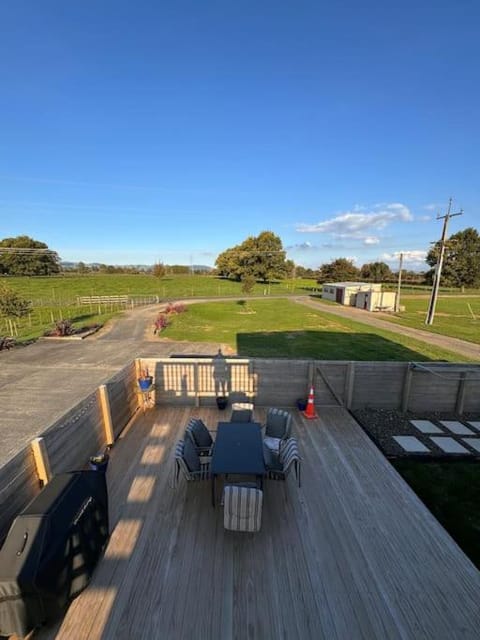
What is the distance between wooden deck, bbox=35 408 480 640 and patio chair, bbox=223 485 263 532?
12.9 inches

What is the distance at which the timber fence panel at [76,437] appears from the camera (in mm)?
3969

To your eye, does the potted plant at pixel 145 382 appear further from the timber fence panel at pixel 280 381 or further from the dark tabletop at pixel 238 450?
the dark tabletop at pixel 238 450

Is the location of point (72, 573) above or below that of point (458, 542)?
above

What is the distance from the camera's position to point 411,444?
6000mm

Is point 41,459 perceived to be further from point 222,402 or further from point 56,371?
point 56,371

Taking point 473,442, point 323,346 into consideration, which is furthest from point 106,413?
point 323,346

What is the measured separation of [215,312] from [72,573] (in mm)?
23533

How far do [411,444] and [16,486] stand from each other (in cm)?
647

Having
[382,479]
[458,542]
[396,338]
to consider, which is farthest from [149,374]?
[396,338]

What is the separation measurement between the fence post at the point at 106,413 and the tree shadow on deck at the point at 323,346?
7.64 metres

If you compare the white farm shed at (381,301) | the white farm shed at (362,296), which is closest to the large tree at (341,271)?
the white farm shed at (362,296)

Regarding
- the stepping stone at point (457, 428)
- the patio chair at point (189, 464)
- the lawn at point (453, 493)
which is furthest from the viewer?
the stepping stone at point (457, 428)

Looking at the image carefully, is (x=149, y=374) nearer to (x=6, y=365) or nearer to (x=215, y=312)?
(x=6, y=365)

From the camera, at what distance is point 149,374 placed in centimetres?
738
